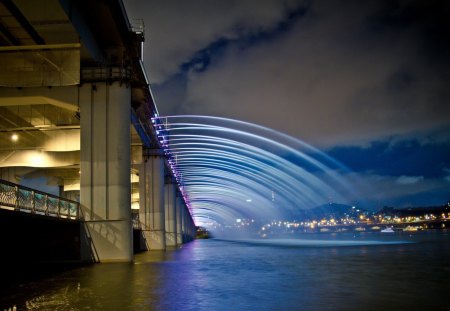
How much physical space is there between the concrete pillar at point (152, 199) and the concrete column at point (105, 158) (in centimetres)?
2062

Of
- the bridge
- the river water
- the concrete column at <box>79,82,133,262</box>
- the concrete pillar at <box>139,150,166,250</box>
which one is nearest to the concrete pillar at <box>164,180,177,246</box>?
the concrete pillar at <box>139,150,166,250</box>

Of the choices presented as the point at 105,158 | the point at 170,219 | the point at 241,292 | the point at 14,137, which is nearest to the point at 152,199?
the point at 170,219

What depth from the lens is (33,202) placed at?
19000 mm

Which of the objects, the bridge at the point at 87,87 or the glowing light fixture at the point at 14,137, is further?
the glowing light fixture at the point at 14,137

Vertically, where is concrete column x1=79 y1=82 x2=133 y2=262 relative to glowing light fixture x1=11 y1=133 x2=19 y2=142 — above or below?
below

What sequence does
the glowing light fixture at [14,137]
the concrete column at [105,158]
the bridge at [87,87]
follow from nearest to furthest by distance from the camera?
the bridge at [87,87] < the concrete column at [105,158] < the glowing light fixture at [14,137]

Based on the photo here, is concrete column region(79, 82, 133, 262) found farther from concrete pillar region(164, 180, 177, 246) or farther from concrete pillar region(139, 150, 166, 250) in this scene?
concrete pillar region(164, 180, 177, 246)

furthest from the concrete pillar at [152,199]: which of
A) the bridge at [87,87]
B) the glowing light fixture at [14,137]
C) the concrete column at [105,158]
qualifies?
the concrete column at [105,158]

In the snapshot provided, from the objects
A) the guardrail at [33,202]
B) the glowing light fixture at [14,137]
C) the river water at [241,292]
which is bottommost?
the river water at [241,292]

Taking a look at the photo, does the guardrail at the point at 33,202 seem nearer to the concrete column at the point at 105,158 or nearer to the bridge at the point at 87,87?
the bridge at the point at 87,87

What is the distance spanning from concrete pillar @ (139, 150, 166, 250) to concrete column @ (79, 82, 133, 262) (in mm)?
20622

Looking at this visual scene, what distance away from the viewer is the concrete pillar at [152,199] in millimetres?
44594

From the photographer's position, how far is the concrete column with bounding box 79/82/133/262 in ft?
78.2

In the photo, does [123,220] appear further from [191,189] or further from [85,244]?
[191,189]
